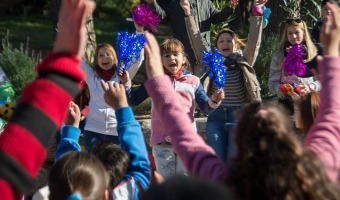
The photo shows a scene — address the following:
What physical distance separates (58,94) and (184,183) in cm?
44

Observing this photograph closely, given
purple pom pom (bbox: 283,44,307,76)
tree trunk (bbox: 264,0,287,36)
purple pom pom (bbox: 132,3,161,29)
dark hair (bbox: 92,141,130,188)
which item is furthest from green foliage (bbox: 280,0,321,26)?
dark hair (bbox: 92,141,130,188)

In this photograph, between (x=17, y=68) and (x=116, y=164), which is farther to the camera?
(x=17, y=68)

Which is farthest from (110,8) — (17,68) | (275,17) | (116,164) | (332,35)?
(332,35)

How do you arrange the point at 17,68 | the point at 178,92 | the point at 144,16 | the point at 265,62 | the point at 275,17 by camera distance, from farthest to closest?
the point at 275,17 < the point at 17,68 < the point at 265,62 < the point at 144,16 < the point at 178,92

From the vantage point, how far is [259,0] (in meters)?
6.67

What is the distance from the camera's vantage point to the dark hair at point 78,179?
2746 mm

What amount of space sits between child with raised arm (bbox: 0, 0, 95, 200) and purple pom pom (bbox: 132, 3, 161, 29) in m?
5.29

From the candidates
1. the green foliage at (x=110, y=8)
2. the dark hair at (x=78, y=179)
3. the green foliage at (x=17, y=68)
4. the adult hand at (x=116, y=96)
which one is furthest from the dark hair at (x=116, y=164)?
the green foliage at (x=110, y=8)

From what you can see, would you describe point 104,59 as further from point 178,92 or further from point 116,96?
A: point 116,96

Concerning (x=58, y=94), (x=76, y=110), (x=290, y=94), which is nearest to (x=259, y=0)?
(x=290, y=94)

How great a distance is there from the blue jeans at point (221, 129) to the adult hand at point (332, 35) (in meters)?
3.51

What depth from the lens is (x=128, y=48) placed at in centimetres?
602

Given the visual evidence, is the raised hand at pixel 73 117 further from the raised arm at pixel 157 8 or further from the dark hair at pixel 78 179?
the raised arm at pixel 157 8

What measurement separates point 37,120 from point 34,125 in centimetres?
1
